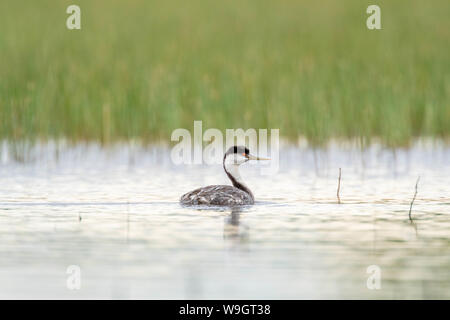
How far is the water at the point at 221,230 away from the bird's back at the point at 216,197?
21 centimetres

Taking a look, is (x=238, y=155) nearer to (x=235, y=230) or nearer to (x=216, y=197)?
(x=216, y=197)

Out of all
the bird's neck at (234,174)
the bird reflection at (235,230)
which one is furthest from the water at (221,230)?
the bird's neck at (234,174)

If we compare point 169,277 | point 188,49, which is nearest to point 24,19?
point 188,49

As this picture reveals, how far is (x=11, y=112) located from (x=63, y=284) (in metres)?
8.70

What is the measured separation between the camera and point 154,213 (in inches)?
438

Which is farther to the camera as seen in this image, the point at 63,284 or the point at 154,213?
the point at 154,213

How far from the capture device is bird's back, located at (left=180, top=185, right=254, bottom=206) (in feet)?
39.1

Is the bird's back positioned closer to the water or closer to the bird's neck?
the water

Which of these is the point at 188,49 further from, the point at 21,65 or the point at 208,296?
the point at 208,296

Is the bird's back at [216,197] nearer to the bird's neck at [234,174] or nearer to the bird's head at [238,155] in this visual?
the bird's neck at [234,174]

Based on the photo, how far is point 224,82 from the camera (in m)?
17.6

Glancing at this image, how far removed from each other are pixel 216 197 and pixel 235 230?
2239 mm

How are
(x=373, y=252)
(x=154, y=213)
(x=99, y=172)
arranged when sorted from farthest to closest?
(x=99, y=172) → (x=154, y=213) → (x=373, y=252)

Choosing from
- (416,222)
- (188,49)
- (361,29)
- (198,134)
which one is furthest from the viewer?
(361,29)
